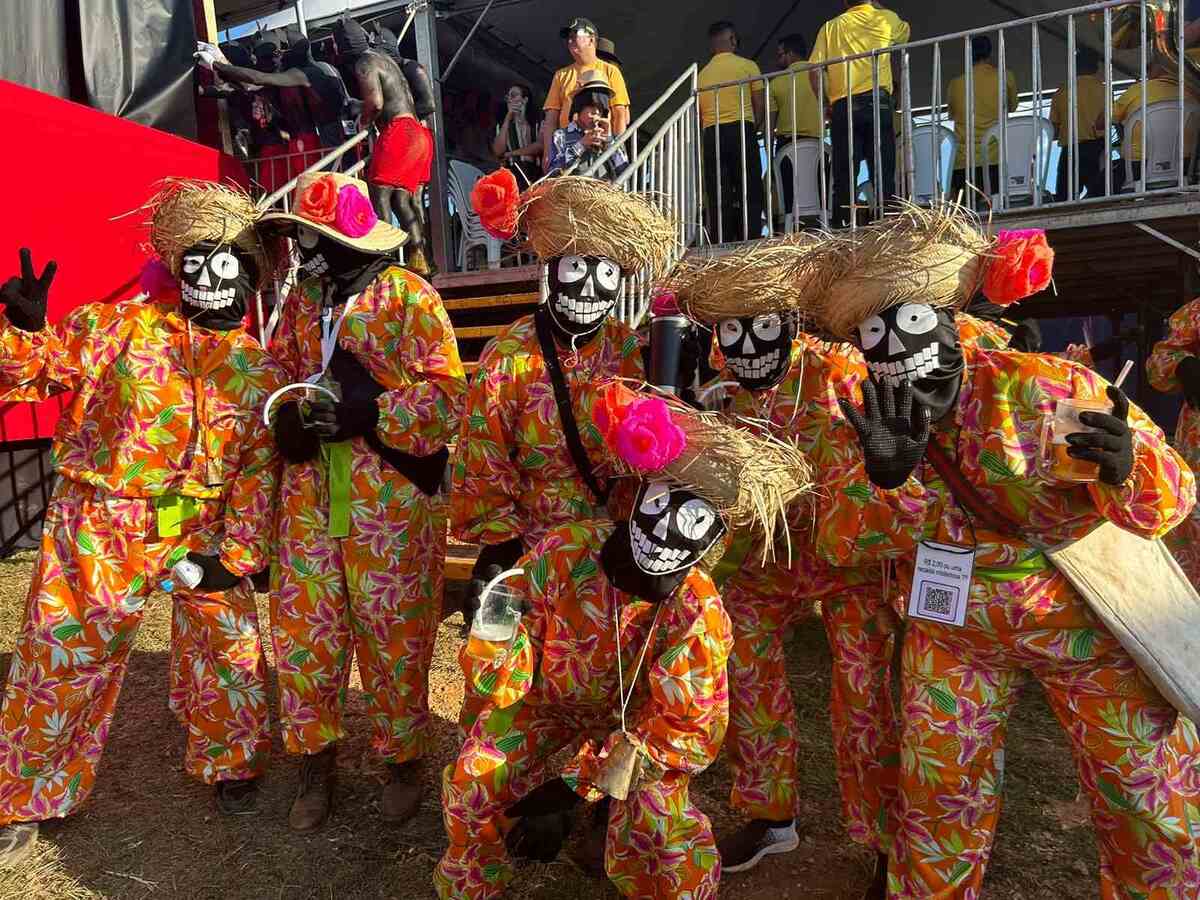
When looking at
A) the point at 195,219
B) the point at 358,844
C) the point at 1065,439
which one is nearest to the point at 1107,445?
the point at 1065,439

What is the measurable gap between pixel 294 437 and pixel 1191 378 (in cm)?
330

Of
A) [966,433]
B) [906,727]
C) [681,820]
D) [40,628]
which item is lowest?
[681,820]

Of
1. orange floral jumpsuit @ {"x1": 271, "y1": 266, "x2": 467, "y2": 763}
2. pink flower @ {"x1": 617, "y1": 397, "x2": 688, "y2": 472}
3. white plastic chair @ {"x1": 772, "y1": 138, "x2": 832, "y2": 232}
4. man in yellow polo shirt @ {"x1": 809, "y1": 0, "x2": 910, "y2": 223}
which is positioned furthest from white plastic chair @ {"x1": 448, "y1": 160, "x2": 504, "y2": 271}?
pink flower @ {"x1": 617, "y1": 397, "x2": 688, "y2": 472}

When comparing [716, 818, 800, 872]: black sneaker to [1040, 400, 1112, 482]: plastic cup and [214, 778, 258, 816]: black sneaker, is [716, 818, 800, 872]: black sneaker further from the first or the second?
[214, 778, 258, 816]: black sneaker

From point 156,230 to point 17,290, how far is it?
0.48 m

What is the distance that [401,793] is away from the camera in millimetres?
2984

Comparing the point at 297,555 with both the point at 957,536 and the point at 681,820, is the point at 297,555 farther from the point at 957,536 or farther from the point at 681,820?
the point at 957,536

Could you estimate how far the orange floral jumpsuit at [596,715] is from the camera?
6.82ft

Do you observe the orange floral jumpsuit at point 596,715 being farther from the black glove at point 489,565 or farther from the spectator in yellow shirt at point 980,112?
the spectator in yellow shirt at point 980,112

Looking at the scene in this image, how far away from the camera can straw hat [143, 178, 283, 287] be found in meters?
2.94

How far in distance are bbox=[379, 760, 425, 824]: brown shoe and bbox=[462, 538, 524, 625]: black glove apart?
2.84ft

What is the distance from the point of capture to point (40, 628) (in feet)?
9.21

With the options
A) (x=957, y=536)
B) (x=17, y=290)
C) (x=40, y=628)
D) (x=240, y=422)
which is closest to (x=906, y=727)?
(x=957, y=536)

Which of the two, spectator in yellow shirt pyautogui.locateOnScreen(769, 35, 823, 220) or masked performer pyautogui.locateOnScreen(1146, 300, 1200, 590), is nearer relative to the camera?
masked performer pyautogui.locateOnScreen(1146, 300, 1200, 590)
